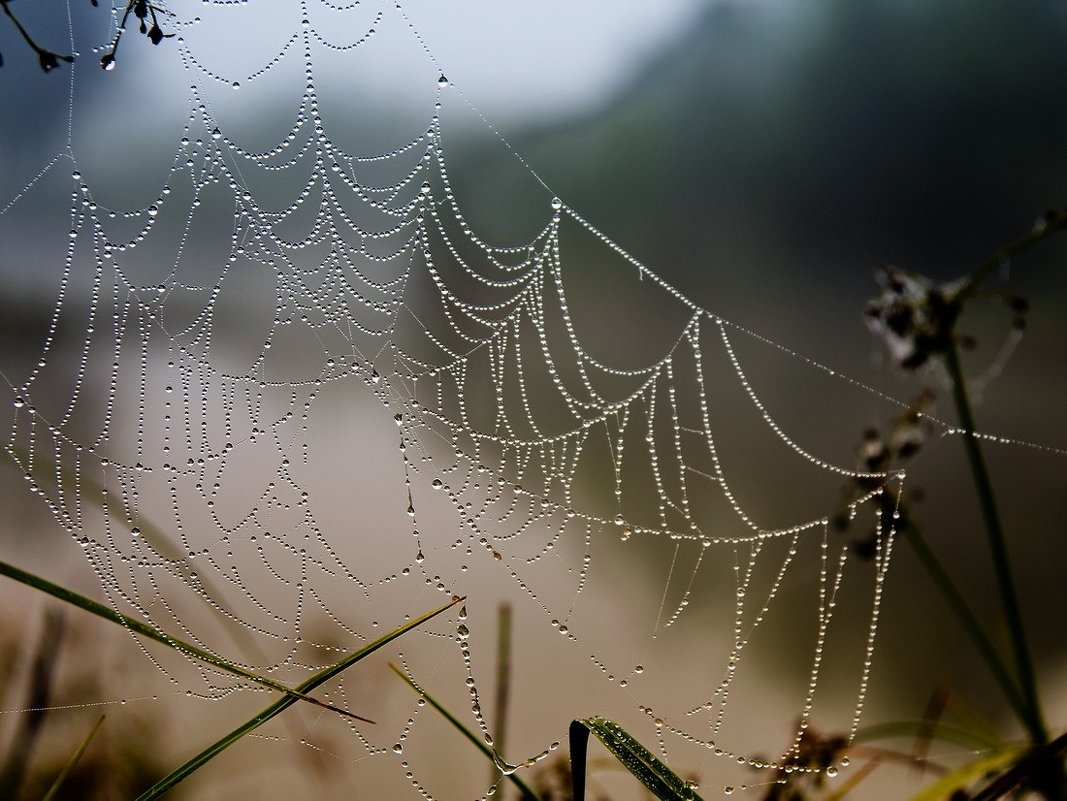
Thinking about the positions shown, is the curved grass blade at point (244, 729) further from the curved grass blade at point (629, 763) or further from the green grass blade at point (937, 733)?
the green grass blade at point (937, 733)

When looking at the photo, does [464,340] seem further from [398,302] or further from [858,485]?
[858,485]

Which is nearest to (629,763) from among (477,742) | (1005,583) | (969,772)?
(477,742)

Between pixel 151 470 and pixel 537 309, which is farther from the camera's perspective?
pixel 537 309

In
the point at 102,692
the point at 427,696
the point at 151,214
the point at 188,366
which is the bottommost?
the point at 102,692

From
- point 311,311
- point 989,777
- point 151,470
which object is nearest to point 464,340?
point 311,311

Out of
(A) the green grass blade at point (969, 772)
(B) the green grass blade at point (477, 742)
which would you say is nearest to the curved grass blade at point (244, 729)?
(B) the green grass blade at point (477, 742)

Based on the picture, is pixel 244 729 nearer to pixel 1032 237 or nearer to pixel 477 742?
pixel 477 742

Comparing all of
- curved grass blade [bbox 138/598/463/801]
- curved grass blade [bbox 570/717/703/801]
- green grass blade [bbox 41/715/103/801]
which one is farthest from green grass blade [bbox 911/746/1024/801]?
green grass blade [bbox 41/715/103/801]

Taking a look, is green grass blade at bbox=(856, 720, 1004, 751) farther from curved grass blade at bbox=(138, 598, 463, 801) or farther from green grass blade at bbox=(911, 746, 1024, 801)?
curved grass blade at bbox=(138, 598, 463, 801)
